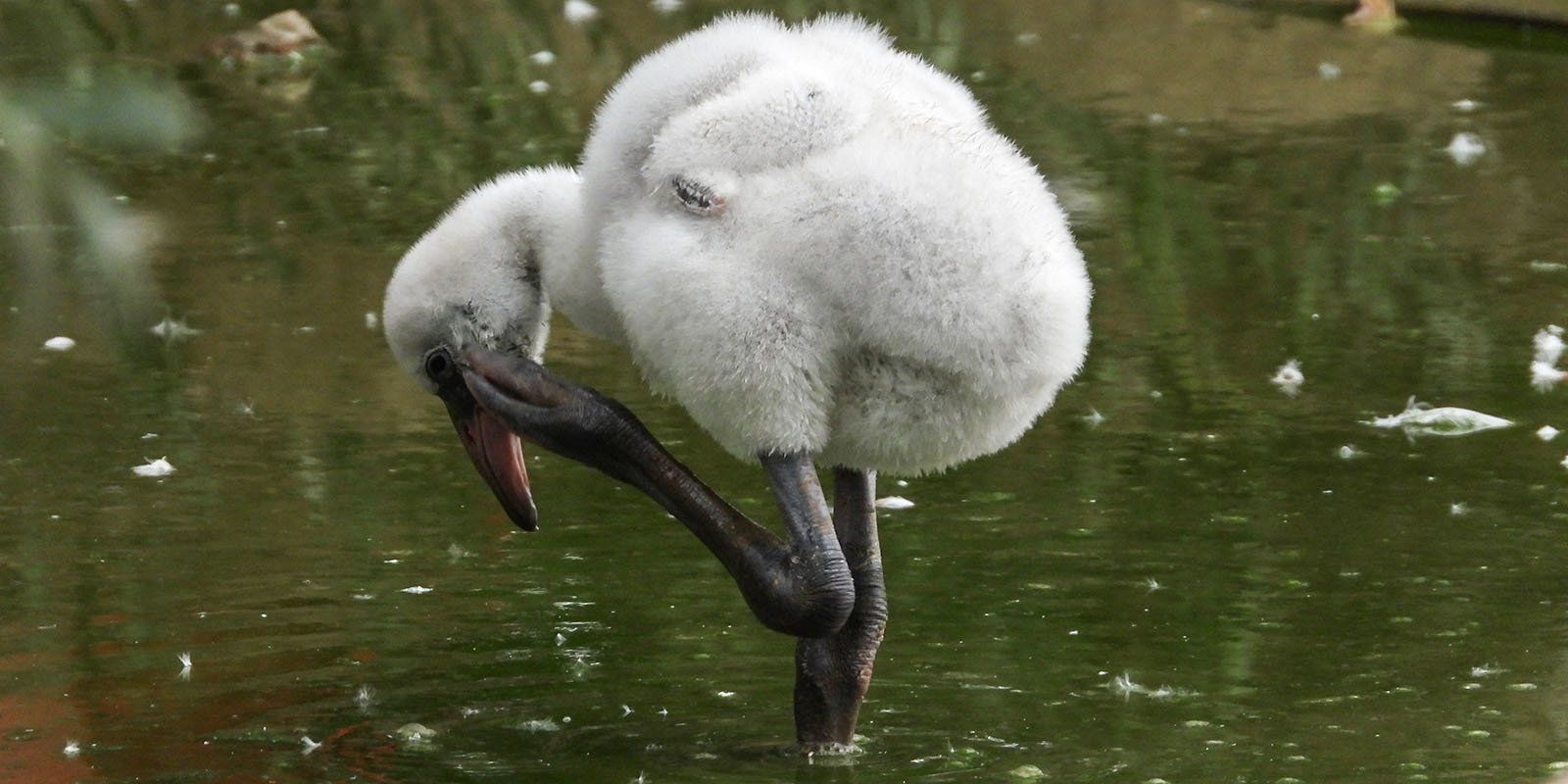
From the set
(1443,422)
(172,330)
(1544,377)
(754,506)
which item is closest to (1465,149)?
(1544,377)

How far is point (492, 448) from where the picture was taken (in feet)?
13.8

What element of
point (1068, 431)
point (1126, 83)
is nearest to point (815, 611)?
point (1068, 431)

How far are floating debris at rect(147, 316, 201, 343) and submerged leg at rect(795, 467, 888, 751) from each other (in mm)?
3598

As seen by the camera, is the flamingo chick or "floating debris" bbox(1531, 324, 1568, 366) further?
"floating debris" bbox(1531, 324, 1568, 366)

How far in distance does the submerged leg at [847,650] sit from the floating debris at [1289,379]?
267cm

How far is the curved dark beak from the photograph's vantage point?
4188mm

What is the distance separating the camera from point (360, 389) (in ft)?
21.5

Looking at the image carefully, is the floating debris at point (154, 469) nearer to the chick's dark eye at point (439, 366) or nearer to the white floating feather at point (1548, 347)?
the chick's dark eye at point (439, 366)

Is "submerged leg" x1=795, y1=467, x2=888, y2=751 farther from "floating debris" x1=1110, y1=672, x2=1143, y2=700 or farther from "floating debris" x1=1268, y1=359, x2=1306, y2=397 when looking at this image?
"floating debris" x1=1268, y1=359, x2=1306, y2=397

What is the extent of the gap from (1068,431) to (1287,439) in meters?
0.58

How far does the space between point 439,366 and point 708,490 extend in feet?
1.98

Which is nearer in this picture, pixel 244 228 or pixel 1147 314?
pixel 1147 314

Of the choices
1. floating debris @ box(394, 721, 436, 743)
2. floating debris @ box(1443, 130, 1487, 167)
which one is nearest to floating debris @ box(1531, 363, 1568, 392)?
floating debris @ box(1443, 130, 1487, 167)

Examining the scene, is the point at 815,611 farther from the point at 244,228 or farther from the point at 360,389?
the point at 244,228
